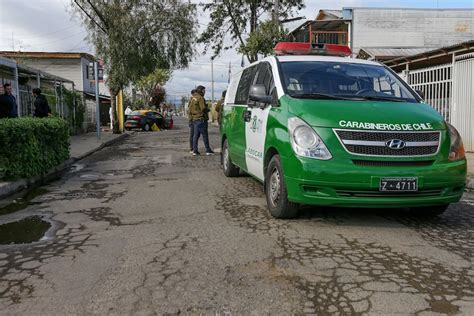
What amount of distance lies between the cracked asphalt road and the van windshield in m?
1.42

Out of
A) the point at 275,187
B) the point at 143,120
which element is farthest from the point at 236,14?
the point at 275,187

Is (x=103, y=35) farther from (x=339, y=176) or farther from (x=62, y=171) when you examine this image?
(x=339, y=176)

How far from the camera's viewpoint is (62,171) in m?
10.4

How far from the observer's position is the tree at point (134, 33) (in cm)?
2403

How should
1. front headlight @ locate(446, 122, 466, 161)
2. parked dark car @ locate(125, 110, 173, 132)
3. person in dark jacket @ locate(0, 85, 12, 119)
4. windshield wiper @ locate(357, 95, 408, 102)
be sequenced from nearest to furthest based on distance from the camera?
front headlight @ locate(446, 122, 466, 161), windshield wiper @ locate(357, 95, 408, 102), person in dark jacket @ locate(0, 85, 12, 119), parked dark car @ locate(125, 110, 173, 132)

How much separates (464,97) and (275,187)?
9.28 meters

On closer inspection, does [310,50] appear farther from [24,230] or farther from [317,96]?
[24,230]

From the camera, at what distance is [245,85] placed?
7.63 metres

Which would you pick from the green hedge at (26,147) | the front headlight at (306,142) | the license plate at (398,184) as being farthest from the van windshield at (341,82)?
the green hedge at (26,147)

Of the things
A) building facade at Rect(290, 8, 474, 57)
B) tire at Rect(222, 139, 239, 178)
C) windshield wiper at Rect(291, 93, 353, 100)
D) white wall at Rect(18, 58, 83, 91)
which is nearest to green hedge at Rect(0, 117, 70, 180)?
tire at Rect(222, 139, 239, 178)

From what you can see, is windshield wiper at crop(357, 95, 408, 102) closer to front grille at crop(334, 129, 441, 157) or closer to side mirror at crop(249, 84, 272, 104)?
front grille at crop(334, 129, 441, 157)

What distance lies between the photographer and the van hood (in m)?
4.99

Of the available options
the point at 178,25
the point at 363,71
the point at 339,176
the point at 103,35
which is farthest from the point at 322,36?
the point at 339,176

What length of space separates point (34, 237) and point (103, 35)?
21.2 meters
